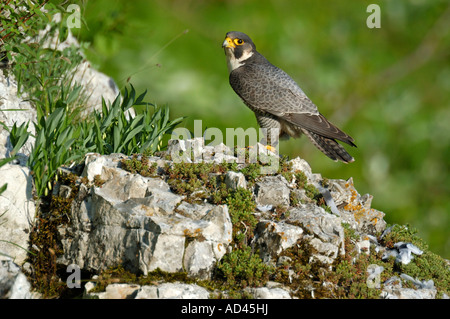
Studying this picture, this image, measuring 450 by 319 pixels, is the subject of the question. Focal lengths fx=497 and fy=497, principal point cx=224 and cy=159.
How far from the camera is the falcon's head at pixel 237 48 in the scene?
575 cm

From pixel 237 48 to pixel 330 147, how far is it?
1.63m

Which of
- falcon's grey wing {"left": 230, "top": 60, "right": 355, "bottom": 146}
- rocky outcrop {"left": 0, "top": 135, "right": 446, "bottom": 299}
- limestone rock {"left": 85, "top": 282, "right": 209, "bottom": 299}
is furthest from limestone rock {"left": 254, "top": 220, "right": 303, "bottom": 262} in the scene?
falcon's grey wing {"left": 230, "top": 60, "right": 355, "bottom": 146}

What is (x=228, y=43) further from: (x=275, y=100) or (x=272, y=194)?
(x=272, y=194)

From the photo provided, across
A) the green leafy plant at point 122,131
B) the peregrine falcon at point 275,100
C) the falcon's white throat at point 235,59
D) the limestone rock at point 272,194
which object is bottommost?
the limestone rock at point 272,194

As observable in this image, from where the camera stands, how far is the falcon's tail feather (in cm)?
513

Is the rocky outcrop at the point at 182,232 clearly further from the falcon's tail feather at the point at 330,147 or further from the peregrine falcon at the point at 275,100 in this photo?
the peregrine falcon at the point at 275,100

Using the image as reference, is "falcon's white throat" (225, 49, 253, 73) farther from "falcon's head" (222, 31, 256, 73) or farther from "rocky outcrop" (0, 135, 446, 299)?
"rocky outcrop" (0, 135, 446, 299)

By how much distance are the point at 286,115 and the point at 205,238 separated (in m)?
2.49

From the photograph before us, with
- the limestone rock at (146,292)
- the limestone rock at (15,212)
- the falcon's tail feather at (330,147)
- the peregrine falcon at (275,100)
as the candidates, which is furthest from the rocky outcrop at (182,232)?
the peregrine falcon at (275,100)

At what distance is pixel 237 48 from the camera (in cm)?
584

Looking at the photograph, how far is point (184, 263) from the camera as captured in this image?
10.6 ft

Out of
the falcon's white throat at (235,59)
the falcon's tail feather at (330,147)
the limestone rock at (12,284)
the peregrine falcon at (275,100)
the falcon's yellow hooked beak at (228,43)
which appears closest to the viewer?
the limestone rock at (12,284)
